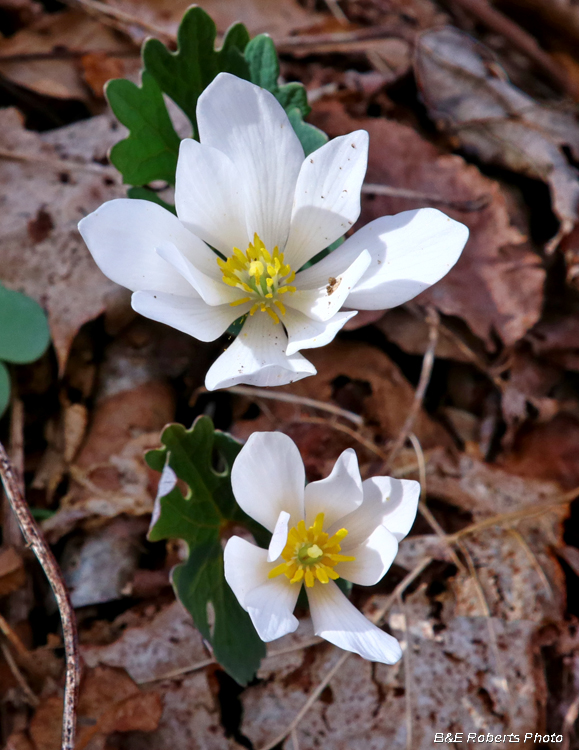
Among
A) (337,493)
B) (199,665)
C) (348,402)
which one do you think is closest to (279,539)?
(337,493)

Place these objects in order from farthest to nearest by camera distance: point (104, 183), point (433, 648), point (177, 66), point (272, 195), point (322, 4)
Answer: point (322, 4) < point (104, 183) < point (433, 648) < point (177, 66) < point (272, 195)

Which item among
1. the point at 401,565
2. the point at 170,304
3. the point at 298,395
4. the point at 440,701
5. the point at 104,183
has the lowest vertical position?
the point at 440,701

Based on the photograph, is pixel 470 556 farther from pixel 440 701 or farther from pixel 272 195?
pixel 272 195

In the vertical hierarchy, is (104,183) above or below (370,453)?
above

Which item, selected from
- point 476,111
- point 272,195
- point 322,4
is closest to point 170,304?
point 272,195

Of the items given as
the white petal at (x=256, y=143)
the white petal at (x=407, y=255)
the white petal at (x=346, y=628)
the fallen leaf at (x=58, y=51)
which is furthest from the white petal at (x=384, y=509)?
the fallen leaf at (x=58, y=51)

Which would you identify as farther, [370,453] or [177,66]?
[370,453]

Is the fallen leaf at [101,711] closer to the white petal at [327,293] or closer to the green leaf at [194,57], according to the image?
the white petal at [327,293]

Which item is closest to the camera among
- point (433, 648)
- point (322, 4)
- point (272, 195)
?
point (272, 195)
